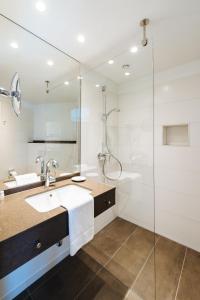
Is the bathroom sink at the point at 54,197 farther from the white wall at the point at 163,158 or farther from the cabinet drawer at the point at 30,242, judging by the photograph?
the white wall at the point at 163,158

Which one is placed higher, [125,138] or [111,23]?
[111,23]

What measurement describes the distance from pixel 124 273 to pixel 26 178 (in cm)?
144

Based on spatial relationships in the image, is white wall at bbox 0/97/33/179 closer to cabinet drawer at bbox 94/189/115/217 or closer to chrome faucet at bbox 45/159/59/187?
chrome faucet at bbox 45/159/59/187

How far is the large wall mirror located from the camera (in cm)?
143

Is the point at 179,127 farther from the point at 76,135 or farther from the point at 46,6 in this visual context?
the point at 46,6

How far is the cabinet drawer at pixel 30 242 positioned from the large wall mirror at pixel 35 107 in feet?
2.32

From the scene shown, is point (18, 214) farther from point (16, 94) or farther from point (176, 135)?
point (176, 135)

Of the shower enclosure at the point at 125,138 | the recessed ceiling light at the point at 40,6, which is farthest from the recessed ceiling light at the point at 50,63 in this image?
the recessed ceiling light at the point at 40,6

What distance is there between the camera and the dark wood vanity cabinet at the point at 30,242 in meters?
0.81

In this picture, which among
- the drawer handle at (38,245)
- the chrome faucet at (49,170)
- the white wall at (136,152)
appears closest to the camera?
the drawer handle at (38,245)

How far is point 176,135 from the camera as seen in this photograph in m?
2.19

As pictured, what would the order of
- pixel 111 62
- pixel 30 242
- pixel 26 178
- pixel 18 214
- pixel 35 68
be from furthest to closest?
pixel 111 62 < pixel 35 68 < pixel 26 178 < pixel 18 214 < pixel 30 242

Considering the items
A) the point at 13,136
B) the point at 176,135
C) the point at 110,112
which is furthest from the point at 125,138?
the point at 13,136

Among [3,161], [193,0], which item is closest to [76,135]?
[3,161]
